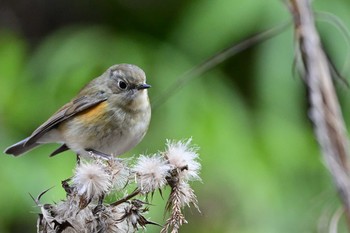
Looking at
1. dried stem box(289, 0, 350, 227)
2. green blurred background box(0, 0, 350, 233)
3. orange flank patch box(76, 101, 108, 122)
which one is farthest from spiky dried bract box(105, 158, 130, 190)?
green blurred background box(0, 0, 350, 233)

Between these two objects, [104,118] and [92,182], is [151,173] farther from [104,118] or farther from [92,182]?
[104,118]

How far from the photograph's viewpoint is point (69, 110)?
3.17 m

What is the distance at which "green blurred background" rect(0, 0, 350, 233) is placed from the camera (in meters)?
3.27

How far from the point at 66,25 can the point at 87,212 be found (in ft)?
10.3

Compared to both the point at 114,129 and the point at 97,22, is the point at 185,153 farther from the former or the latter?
the point at 97,22

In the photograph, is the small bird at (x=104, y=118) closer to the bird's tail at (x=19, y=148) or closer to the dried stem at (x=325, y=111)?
the bird's tail at (x=19, y=148)

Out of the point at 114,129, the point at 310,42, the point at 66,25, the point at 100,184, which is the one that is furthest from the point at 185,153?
the point at 66,25

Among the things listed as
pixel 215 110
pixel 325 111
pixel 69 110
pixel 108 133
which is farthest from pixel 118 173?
pixel 215 110

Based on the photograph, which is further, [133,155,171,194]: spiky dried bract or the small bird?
the small bird

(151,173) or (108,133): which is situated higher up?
(108,133)

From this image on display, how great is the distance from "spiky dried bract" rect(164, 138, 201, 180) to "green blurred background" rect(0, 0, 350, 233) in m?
1.35

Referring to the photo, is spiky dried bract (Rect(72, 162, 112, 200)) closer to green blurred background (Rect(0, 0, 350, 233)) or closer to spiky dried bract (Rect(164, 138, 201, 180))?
spiky dried bract (Rect(164, 138, 201, 180))

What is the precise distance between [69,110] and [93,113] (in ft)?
0.44

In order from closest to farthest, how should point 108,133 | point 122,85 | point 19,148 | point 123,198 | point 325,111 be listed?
point 325,111, point 123,198, point 108,133, point 122,85, point 19,148
